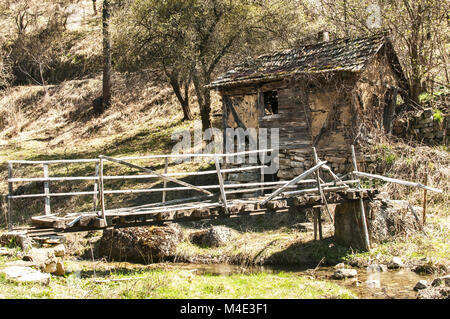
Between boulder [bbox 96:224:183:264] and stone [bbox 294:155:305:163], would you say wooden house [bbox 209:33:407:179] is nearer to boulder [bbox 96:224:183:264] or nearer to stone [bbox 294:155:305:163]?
stone [bbox 294:155:305:163]

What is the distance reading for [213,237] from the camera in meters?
13.3

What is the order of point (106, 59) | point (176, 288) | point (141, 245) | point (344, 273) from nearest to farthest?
point (176, 288) → point (344, 273) → point (141, 245) → point (106, 59)

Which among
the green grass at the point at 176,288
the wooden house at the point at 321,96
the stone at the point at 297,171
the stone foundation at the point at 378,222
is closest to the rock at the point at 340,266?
the stone foundation at the point at 378,222

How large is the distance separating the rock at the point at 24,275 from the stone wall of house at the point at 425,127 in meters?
12.0

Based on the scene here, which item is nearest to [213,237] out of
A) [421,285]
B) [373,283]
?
[373,283]

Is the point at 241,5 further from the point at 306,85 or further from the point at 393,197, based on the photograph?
the point at 393,197

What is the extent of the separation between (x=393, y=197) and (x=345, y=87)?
3.42 m

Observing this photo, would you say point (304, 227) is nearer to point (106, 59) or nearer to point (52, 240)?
point (52, 240)

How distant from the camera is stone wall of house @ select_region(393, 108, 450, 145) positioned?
610 inches

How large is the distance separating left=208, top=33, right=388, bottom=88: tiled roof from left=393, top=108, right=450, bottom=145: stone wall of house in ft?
9.26

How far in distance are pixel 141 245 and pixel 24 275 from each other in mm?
5054

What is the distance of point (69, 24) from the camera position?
109 ft

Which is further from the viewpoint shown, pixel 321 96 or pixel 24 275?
pixel 321 96
